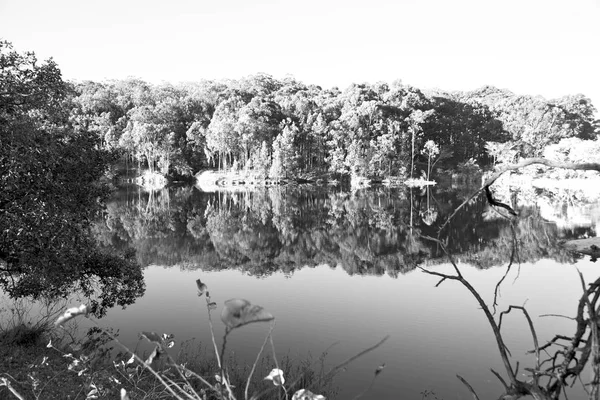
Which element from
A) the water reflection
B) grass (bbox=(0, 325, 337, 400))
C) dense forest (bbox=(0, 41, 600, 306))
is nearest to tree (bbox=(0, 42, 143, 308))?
grass (bbox=(0, 325, 337, 400))

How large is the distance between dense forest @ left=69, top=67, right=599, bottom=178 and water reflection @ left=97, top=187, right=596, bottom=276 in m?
27.3

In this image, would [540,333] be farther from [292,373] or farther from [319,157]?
[319,157]

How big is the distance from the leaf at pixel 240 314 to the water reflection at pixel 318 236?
43.0 ft

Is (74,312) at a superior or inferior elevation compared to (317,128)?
inferior

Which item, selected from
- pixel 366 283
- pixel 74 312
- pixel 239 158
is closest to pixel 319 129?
pixel 239 158

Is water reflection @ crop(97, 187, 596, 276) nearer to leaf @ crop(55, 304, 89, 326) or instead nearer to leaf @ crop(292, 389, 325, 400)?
leaf @ crop(292, 389, 325, 400)

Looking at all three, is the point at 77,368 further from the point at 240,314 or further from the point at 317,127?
the point at 317,127

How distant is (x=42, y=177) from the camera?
26.8 ft

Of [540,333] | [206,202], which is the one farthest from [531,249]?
[206,202]

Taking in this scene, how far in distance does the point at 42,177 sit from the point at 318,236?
20.0 metres

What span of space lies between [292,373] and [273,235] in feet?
62.4

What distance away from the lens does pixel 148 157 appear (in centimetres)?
6819

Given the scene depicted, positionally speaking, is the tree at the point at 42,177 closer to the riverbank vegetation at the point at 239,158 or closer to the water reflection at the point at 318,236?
the riverbank vegetation at the point at 239,158

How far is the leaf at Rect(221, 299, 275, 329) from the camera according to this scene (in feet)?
2.39
